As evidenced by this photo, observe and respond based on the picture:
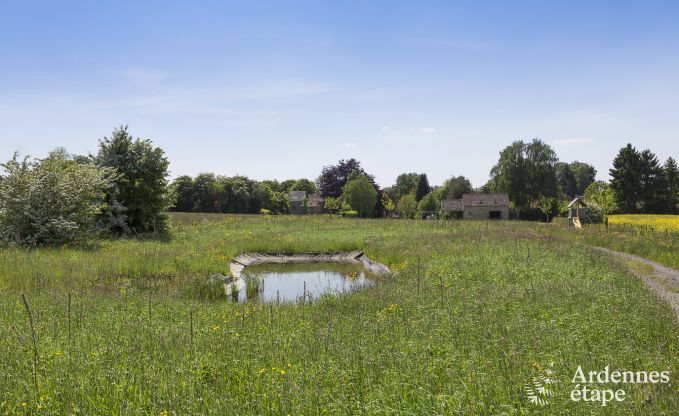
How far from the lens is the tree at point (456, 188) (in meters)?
89.9

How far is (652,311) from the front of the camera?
8.23 metres

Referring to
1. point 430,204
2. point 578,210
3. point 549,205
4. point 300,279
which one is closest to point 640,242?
point 300,279

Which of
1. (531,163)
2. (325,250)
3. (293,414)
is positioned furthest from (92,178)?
(531,163)

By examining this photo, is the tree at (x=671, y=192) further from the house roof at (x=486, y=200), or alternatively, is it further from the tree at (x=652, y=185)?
the house roof at (x=486, y=200)

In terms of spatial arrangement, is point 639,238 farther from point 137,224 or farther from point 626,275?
point 137,224

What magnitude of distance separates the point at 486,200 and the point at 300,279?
188 ft

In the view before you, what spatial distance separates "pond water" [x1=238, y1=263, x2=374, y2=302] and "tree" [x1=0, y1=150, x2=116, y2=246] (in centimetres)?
939

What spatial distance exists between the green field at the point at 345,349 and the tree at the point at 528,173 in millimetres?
67110

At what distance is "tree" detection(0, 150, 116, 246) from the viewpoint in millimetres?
21953

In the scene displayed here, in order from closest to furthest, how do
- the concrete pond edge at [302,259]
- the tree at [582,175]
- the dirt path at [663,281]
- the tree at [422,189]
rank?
1. the dirt path at [663,281]
2. the concrete pond edge at [302,259]
3. the tree at [422,189]
4. the tree at [582,175]

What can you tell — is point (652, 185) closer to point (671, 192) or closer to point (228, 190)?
point (671, 192)

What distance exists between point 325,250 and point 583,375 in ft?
71.3

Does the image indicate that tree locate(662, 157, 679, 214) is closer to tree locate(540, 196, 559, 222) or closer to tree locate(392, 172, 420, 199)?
tree locate(540, 196, 559, 222)

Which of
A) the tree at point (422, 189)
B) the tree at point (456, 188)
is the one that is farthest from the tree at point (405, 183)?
the tree at point (456, 188)
